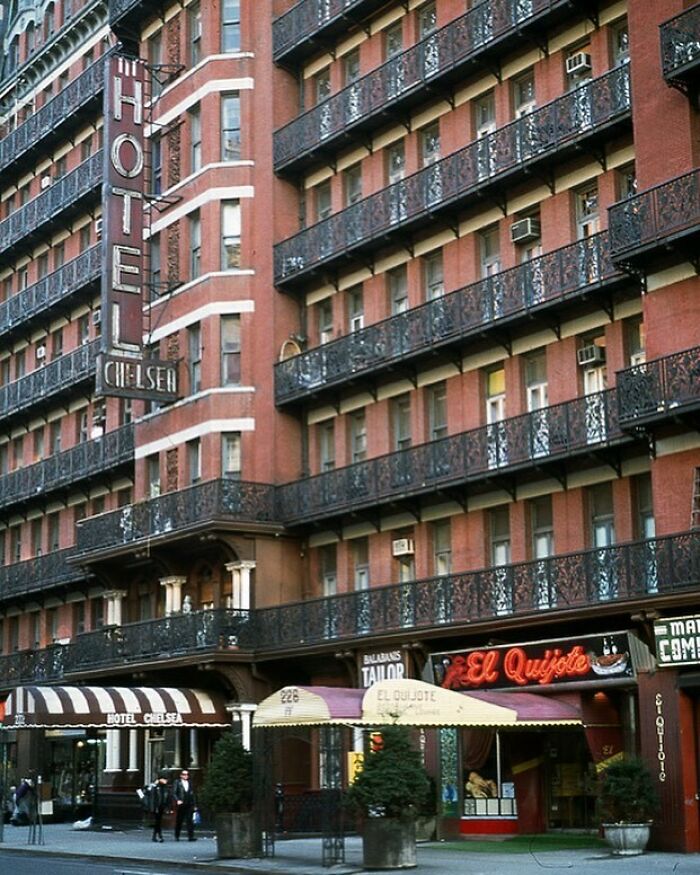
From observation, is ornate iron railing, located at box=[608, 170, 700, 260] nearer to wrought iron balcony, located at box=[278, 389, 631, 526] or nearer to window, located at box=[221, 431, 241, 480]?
wrought iron balcony, located at box=[278, 389, 631, 526]

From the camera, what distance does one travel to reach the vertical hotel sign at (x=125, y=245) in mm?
45844

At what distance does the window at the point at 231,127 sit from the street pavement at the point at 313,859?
1898cm

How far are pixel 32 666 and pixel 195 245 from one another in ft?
55.1

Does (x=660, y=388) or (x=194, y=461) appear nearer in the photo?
(x=660, y=388)

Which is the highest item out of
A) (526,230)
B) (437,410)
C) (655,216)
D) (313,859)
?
(526,230)

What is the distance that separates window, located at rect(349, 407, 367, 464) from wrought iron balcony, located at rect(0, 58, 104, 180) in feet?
56.2

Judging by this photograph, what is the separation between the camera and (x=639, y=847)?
1158 inches

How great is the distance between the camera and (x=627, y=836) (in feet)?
96.2

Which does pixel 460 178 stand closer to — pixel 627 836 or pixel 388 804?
pixel 388 804

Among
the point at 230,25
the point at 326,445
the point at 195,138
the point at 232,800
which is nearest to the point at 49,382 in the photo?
the point at 195,138

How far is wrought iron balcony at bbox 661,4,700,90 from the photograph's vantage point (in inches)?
1209

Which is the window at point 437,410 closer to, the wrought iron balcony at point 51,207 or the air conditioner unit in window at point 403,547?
the air conditioner unit in window at point 403,547

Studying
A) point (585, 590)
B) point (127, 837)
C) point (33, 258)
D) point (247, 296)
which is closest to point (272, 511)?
point (247, 296)

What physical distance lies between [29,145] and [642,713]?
37494mm
